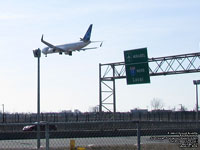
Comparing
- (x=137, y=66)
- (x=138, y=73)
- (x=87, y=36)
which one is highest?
(x=87, y=36)

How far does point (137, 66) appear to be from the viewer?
125 feet

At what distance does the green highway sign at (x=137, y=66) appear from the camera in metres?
37.7

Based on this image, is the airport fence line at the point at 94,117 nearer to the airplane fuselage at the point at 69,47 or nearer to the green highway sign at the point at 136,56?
the airplane fuselage at the point at 69,47

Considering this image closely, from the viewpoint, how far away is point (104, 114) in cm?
4850

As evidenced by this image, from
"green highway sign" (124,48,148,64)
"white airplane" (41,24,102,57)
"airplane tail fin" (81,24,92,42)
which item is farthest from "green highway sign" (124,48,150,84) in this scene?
"airplane tail fin" (81,24,92,42)

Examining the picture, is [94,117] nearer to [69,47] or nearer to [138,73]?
[69,47]

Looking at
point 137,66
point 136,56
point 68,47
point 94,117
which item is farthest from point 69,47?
point 137,66

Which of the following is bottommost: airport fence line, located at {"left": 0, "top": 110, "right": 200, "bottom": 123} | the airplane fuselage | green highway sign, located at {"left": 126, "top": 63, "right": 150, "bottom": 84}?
airport fence line, located at {"left": 0, "top": 110, "right": 200, "bottom": 123}

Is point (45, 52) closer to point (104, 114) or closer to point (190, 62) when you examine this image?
point (104, 114)

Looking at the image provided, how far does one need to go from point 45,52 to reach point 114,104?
1462 cm

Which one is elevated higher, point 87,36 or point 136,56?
point 87,36

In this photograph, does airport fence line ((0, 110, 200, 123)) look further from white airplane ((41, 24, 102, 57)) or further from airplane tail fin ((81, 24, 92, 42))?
airplane tail fin ((81, 24, 92, 42))

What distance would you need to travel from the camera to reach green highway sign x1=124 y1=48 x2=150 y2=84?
37.7 m

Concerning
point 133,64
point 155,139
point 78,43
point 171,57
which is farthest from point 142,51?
point 155,139
